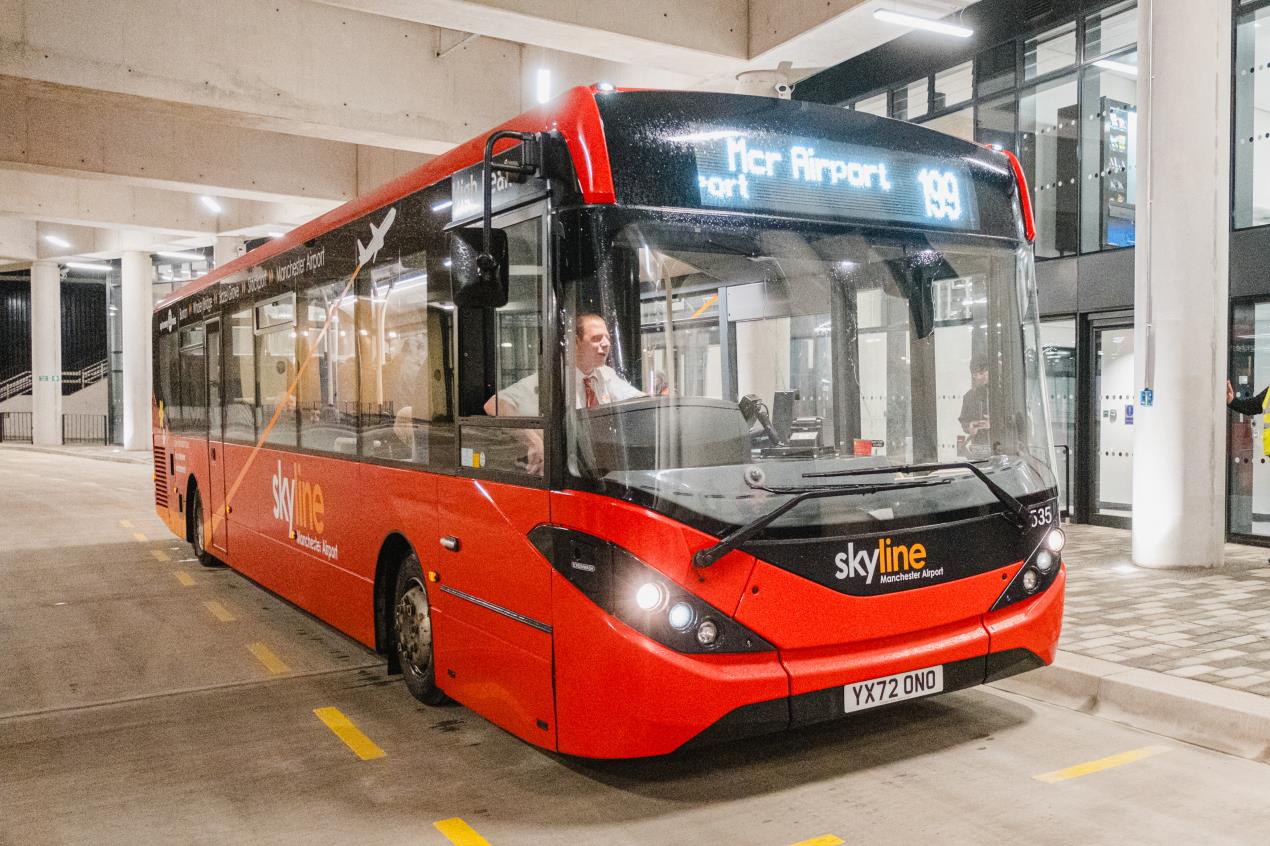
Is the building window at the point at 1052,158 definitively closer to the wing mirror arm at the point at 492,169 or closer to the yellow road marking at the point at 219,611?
the yellow road marking at the point at 219,611

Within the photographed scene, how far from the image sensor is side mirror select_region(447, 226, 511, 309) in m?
4.44

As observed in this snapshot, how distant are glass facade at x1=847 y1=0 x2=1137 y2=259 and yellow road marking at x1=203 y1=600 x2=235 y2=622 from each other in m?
9.77

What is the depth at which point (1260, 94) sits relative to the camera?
1120cm

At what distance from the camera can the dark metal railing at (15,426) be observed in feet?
151

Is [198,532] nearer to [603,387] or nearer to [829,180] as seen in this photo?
[603,387]

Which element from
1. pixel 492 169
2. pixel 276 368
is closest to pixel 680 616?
pixel 492 169

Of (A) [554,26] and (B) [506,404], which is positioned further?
(A) [554,26]

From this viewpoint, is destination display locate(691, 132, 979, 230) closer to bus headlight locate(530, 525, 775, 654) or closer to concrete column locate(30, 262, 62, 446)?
bus headlight locate(530, 525, 775, 654)

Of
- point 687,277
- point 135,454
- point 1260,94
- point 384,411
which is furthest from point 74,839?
point 135,454

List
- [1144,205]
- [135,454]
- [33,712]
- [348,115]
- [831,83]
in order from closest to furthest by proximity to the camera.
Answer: [33,712]
[1144,205]
[348,115]
[831,83]
[135,454]

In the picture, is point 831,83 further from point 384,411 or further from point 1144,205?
point 384,411

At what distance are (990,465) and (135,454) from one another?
1313 inches

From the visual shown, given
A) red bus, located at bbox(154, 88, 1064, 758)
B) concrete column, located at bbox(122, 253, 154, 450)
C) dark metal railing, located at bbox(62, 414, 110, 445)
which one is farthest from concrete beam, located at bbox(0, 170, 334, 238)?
dark metal railing, located at bbox(62, 414, 110, 445)

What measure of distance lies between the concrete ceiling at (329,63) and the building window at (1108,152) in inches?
122
